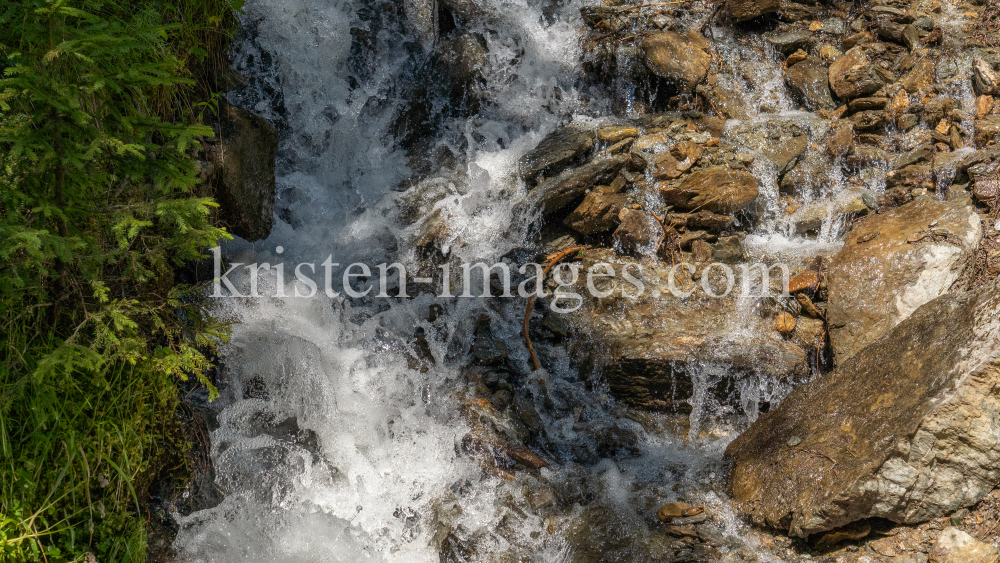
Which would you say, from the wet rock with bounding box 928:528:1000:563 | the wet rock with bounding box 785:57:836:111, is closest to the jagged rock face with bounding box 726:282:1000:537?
the wet rock with bounding box 928:528:1000:563

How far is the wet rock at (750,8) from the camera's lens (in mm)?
7180

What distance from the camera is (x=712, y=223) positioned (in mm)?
5602

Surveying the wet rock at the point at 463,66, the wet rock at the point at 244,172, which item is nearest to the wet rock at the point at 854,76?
the wet rock at the point at 463,66

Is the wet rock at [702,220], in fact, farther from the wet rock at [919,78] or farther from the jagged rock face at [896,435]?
the wet rock at [919,78]

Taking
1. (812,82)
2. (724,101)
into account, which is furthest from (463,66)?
(812,82)

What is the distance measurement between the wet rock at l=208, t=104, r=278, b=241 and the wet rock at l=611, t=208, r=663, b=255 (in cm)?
283

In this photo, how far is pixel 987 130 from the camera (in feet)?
19.0

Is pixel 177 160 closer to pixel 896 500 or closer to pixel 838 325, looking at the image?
pixel 896 500

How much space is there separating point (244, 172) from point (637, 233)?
310 cm

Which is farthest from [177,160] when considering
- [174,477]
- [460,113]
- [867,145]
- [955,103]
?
[955,103]

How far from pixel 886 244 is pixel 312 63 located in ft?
16.7

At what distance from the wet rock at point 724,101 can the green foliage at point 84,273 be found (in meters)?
5.06

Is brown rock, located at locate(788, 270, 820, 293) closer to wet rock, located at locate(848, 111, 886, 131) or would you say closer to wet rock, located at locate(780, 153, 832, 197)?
wet rock, located at locate(780, 153, 832, 197)

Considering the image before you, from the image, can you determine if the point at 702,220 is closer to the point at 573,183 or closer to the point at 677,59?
the point at 573,183
